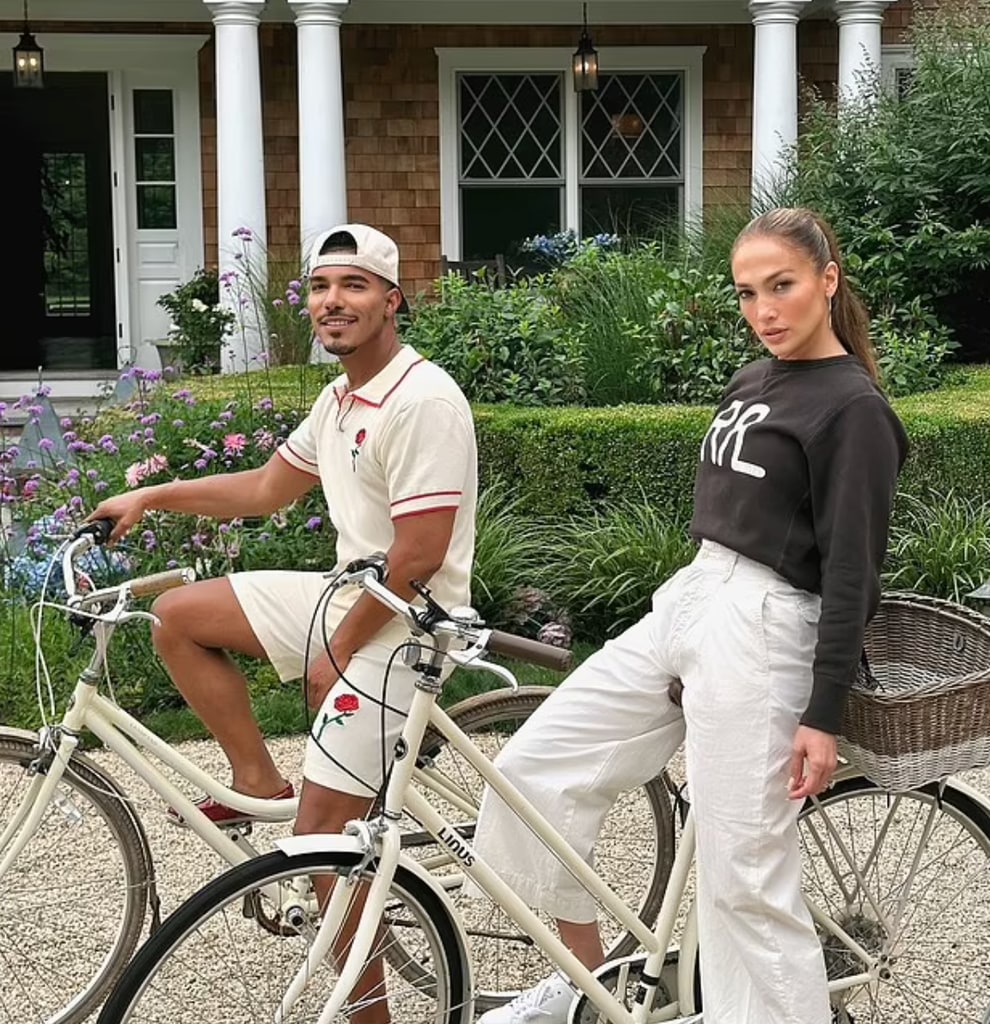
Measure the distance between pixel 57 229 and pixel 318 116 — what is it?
6.10 meters

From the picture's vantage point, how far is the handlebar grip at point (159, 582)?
2.95 meters

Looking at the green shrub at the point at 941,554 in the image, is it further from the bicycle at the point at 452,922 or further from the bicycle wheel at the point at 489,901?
the bicycle at the point at 452,922

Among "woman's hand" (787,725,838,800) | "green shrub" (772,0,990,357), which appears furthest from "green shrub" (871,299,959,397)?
"woman's hand" (787,725,838,800)

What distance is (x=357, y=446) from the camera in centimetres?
304

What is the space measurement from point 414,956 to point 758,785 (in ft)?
3.21

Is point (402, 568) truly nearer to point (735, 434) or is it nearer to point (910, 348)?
point (735, 434)

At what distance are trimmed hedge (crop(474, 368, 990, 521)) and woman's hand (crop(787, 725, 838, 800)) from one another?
169 inches

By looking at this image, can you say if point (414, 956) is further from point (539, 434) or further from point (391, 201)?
point (391, 201)

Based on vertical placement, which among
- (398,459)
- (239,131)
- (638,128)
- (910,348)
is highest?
(638,128)

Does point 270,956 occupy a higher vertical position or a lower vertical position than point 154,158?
lower

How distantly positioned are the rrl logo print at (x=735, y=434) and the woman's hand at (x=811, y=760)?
0.42m

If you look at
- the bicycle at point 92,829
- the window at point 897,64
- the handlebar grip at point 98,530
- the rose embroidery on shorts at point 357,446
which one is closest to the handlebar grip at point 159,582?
the bicycle at point 92,829

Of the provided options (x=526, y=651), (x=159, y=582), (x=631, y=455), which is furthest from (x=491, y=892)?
(x=631, y=455)

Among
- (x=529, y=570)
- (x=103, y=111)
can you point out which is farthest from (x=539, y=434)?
(x=103, y=111)
